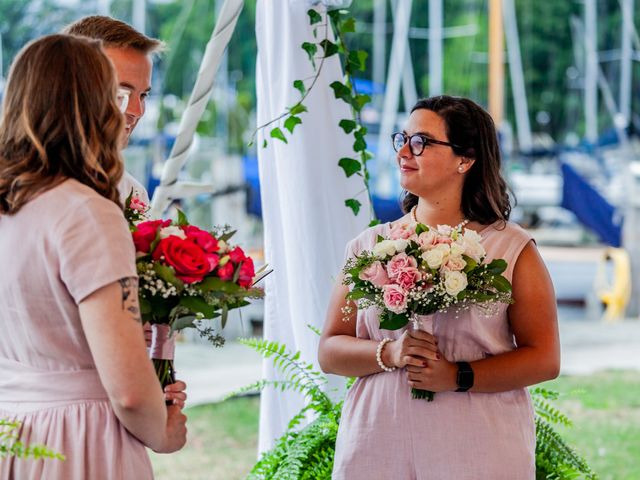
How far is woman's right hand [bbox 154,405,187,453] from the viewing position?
7.10 ft

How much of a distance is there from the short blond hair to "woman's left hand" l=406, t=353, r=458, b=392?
115 cm

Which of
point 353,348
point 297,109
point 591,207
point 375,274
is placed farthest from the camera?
point 591,207

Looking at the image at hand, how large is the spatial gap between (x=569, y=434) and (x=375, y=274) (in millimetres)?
4645

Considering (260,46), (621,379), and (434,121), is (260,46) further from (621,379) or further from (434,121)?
(621,379)

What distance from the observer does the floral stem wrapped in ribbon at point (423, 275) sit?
262 cm

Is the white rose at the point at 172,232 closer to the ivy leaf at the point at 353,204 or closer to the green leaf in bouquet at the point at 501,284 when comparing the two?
the green leaf in bouquet at the point at 501,284

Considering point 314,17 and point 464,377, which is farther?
point 314,17

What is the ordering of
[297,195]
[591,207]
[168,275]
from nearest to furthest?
[168,275], [297,195], [591,207]

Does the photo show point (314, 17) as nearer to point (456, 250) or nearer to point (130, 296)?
point (456, 250)

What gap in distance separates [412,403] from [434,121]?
2.72 feet

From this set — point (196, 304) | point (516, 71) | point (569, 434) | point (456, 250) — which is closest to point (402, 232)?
point (456, 250)

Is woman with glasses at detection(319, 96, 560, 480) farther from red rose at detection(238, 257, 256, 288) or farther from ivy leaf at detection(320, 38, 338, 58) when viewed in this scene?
ivy leaf at detection(320, 38, 338, 58)

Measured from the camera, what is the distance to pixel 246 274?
2.25m

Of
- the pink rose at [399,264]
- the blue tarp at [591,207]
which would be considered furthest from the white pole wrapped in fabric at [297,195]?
the blue tarp at [591,207]
